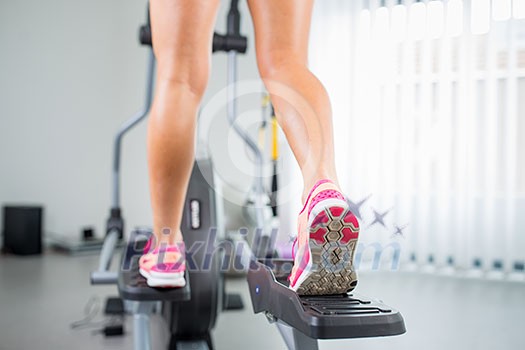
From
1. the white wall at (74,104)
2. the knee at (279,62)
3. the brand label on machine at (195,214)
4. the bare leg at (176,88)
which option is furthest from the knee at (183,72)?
the white wall at (74,104)

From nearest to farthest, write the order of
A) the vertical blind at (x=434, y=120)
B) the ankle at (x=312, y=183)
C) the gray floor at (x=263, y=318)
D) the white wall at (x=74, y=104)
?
the ankle at (x=312, y=183)
the gray floor at (x=263, y=318)
the vertical blind at (x=434, y=120)
the white wall at (x=74, y=104)

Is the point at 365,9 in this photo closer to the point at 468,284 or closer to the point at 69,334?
the point at 468,284

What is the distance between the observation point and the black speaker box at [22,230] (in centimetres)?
361

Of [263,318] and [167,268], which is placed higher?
[167,268]

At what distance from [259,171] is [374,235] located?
1.94 meters

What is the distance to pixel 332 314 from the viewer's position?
78cm

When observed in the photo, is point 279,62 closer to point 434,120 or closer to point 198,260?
point 198,260

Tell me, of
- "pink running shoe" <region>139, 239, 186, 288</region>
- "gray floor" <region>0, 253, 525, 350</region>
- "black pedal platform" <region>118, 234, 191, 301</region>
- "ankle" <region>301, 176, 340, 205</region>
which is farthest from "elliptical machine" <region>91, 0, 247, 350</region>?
"ankle" <region>301, 176, 340, 205</region>

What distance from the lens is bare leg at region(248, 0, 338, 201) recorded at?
36.7 inches

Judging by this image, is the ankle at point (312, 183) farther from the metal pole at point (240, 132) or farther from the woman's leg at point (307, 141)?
the metal pole at point (240, 132)

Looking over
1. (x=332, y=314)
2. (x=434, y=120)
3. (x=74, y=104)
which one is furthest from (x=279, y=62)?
(x=74, y=104)

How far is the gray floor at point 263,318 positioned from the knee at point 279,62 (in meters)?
0.98

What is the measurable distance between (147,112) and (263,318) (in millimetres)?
936

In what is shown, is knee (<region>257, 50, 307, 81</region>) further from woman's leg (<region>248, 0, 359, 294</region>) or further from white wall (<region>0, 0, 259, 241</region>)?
white wall (<region>0, 0, 259, 241</region>)
